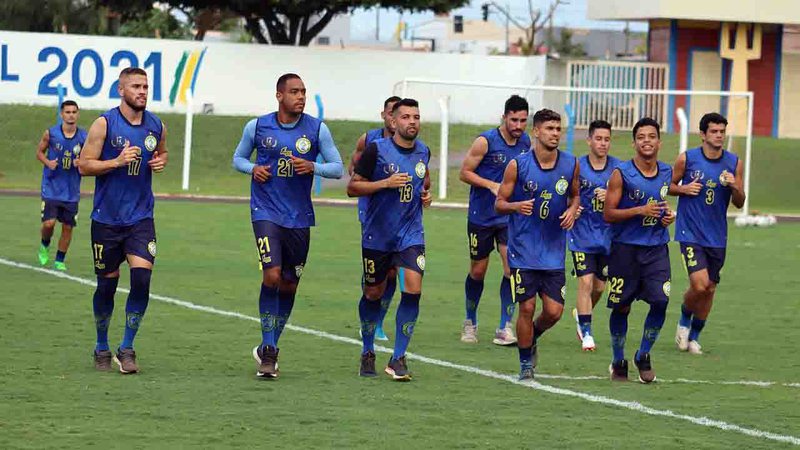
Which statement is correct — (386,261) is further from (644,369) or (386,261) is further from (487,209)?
(487,209)

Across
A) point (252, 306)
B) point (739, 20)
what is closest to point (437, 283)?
point (252, 306)

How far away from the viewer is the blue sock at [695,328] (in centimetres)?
1412

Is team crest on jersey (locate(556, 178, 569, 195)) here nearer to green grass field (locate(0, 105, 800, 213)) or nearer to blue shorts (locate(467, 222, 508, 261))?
blue shorts (locate(467, 222, 508, 261))

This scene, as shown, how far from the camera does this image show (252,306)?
54.3 ft

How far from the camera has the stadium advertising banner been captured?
42031mm

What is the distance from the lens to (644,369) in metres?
12.1

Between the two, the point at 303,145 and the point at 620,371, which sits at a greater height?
the point at 303,145

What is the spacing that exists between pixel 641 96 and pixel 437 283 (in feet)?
84.7

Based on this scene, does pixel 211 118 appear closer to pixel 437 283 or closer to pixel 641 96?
pixel 641 96

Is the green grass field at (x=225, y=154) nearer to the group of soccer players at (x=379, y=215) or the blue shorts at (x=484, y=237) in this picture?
the blue shorts at (x=484, y=237)

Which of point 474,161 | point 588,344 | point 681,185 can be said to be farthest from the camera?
point 474,161

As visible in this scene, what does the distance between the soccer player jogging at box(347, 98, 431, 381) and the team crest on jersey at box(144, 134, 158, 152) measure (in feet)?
4.74

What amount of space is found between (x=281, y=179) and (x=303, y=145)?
293 millimetres

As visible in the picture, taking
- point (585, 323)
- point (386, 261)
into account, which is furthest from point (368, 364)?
point (585, 323)
